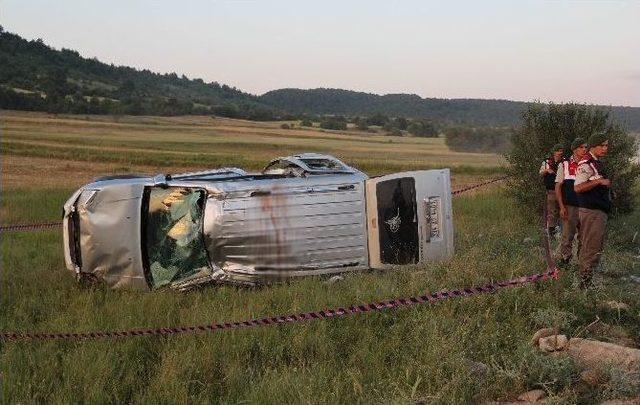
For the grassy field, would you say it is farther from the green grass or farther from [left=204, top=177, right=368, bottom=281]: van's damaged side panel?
[left=204, top=177, right=368, bottom=281]: van's damaged side panel

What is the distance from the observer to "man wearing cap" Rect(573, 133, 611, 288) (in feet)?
19.7

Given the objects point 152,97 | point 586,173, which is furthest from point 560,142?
point 152,97

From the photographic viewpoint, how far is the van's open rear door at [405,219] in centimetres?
693

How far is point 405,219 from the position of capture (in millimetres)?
6996

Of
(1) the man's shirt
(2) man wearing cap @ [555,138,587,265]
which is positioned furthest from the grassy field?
(1) the man's shirt

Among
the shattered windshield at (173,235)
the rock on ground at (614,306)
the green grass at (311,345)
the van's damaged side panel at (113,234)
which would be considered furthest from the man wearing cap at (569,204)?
the van's damaged side panel at (113,234)

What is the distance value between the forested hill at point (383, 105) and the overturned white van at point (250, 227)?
342 feet

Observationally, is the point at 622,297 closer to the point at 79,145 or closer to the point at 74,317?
the point at 74,317

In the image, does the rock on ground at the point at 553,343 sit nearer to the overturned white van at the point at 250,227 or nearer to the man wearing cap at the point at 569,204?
the overturned white van at the point at 250,227

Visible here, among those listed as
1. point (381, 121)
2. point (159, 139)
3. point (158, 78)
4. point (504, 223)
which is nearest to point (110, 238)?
point (504, 223)

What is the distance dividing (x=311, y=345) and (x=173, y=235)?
3.11 m

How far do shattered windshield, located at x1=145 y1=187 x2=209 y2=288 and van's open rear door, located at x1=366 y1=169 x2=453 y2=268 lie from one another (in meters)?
1.92

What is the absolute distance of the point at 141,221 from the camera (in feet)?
22.7

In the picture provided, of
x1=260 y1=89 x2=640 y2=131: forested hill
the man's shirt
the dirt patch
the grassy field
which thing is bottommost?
the grassy field
